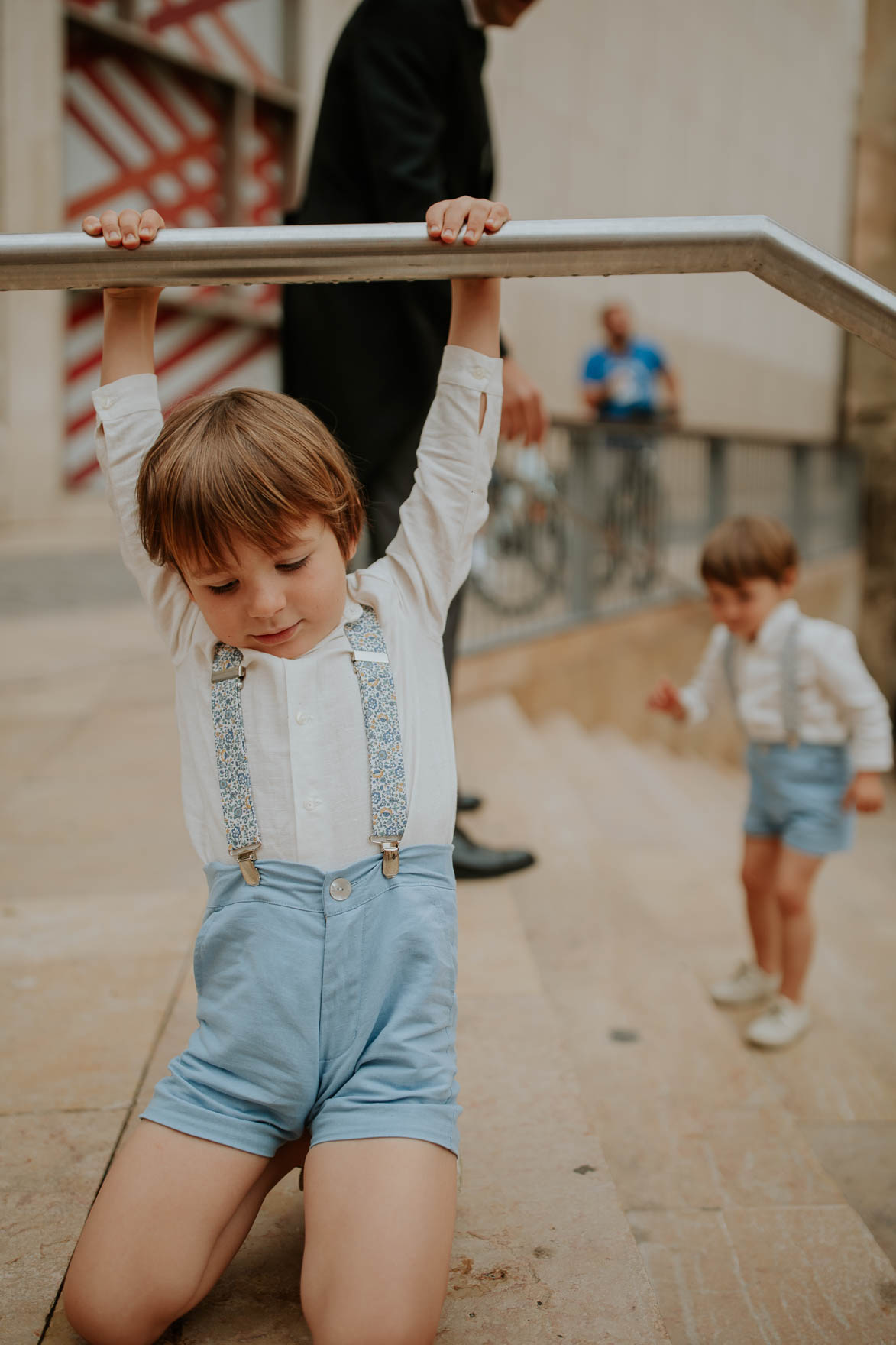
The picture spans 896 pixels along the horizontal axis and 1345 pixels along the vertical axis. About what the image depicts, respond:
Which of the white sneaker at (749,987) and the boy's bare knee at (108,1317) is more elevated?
the boy's bare knee at (108,1317)

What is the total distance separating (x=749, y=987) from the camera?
107 inches

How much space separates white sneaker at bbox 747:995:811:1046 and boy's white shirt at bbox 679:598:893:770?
0.62 meters

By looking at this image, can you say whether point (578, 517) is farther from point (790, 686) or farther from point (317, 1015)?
point (317, 1015)

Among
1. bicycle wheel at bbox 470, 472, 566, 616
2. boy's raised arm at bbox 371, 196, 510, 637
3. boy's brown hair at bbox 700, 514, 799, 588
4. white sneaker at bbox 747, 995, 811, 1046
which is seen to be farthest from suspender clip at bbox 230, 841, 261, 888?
bicycle wheel at bbox 470, 472, 566, 616

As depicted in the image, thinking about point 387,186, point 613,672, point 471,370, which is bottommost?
point 613,672

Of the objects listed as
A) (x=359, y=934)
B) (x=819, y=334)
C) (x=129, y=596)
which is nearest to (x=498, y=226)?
(x=359, y=934)

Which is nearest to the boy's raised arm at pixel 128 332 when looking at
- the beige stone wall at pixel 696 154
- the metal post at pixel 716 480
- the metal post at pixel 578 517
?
the metal post at pixel 578 517

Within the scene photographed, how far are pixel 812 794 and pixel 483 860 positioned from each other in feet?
2.37

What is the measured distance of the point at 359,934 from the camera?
1268 mm

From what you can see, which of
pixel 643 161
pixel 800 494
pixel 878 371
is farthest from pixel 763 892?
pixel 643 161

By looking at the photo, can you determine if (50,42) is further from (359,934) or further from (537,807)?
(359,934)

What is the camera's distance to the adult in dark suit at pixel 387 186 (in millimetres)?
1935

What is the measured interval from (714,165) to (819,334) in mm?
3077

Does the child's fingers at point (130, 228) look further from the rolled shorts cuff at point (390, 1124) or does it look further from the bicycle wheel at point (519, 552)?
the bicycle wheel at point (519, 552)
